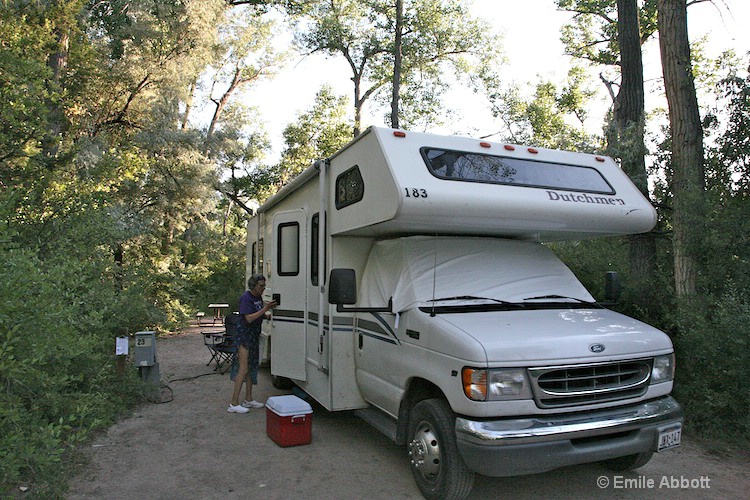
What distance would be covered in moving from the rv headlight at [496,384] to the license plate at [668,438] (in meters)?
1.19

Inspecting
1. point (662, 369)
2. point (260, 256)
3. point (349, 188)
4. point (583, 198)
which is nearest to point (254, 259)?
point (260, 256)

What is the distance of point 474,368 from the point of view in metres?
3.70

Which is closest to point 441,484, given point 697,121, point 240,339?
point 240,339

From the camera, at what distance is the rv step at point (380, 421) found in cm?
478

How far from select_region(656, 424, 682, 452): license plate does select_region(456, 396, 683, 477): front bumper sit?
6cm

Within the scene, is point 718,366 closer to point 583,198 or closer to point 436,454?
point 583,198

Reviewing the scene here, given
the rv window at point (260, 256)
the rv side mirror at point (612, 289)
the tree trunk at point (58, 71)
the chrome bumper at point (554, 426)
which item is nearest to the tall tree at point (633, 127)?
the rv side mirror at point (612, 289)

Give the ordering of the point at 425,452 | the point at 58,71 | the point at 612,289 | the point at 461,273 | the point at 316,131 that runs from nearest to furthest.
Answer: the point at 425,452, the point at 461,273, the point at 612,289, the point at 58,71, the point at 316,131

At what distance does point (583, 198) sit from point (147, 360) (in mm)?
5934

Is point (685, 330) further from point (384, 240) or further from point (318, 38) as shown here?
point (318, 38)

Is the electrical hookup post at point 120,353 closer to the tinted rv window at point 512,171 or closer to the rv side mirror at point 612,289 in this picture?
Answer: the tinted rv window at point 512,171

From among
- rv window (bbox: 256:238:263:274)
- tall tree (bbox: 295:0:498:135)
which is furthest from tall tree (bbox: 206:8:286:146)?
rv window (bbox: 256:238:263:274)

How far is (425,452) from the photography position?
13.8 feet

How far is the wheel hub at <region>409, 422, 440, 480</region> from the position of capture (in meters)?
4.13
